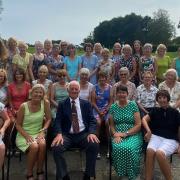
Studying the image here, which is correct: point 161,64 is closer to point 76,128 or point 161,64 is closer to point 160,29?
point 76,128

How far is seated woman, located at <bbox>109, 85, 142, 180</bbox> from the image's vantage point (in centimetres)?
569

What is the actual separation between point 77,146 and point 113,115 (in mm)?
828

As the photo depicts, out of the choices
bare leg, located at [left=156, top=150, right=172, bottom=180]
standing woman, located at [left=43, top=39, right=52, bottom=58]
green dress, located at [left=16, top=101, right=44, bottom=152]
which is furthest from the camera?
standing woman, located at [left=43, top=39, right=52, bottom=58]

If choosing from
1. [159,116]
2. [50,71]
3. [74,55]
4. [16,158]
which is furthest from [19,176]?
[74,55]

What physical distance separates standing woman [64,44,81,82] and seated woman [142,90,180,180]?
119 inches

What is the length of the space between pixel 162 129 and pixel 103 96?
5.46 ft

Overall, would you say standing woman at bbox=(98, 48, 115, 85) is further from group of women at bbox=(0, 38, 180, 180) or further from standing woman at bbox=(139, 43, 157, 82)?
standing woman at bbox=(139, 43, 157, 82)

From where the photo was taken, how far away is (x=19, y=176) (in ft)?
20.4

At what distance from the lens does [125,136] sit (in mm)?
6078

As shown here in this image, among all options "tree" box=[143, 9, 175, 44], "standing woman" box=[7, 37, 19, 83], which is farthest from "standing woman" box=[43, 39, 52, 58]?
"tree" box=[143, 9, 175, 44]

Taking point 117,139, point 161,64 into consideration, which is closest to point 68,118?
point 117,139

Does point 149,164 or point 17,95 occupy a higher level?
point 17,95

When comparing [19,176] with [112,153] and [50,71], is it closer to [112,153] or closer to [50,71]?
[112,153]

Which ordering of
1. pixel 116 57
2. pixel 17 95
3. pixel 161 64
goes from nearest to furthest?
pixel 17 95
pixel 161 64
pixel 116 57
